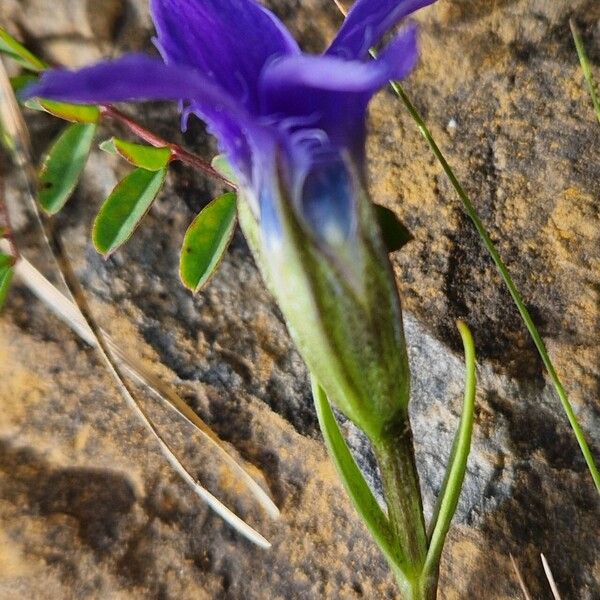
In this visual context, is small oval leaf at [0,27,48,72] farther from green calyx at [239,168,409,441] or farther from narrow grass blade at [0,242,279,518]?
green calyx at [239,168,409,441]

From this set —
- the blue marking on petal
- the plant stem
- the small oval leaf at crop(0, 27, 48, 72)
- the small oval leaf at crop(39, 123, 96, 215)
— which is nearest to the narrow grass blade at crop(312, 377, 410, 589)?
the plant stem

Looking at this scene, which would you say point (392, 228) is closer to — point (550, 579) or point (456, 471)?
point (456, 471)

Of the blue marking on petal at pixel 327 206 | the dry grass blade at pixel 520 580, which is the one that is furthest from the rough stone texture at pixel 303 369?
the blue marking on petal at pixel 327 206

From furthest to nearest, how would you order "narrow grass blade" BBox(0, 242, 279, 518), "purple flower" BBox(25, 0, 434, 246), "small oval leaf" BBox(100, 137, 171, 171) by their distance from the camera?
"narrow grass blade" BBox(0, 242, 279, 518) < "small oval leaf" BBox(100, 137, 171, 171) < "purple flower" BBox(25, 0, 434, 246)

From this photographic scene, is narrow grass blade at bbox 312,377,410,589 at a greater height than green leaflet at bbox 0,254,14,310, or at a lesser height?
lesser

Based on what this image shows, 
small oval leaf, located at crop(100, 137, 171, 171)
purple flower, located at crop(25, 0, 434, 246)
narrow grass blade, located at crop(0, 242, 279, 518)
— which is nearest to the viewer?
purple flower, located at crop(25, 0, 434, 246)

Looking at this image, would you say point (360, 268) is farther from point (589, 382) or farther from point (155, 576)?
point (155, 576)

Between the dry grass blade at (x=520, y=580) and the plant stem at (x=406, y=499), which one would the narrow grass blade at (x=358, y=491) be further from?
the dry grass blade at (x=520, y=580)

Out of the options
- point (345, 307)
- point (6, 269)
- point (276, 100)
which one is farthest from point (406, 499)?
point (6, 269)
